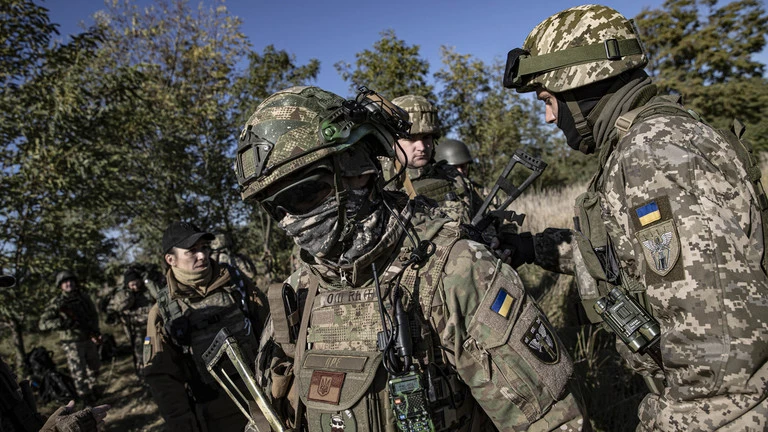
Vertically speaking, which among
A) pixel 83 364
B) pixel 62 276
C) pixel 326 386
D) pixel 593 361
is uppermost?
pixel 62 276

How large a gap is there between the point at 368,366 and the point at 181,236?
9.52 feet

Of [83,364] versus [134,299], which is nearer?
[83,364]

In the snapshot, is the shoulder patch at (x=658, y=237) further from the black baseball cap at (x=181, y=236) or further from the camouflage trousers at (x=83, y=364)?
the camouflage trousers at (x=83, y=364)

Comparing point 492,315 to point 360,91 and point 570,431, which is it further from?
point 360,91

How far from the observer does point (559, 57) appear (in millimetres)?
2016

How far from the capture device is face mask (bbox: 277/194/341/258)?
1.69m

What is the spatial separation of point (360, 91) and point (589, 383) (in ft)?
10.7

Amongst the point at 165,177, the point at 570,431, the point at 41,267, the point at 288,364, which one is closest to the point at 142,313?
the point at 41,267

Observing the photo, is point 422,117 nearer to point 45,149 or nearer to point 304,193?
→ point 304,193

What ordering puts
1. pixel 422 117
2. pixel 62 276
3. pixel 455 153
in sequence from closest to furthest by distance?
pixel 422 117 → pixel 455 153 → pixel 62 276

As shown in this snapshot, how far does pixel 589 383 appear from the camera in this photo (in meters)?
3.76

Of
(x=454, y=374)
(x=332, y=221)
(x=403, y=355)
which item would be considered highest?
(x=332, y=221)

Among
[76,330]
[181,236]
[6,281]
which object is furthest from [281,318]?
[76,330]

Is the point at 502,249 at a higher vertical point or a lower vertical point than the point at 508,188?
lower
